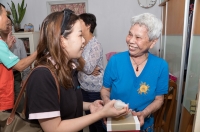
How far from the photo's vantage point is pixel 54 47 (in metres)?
0.83

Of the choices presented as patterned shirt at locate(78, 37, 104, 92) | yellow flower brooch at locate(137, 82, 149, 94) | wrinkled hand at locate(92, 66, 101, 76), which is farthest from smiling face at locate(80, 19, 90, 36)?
yellow flower brooch at locate(137, 82, 149, 94)

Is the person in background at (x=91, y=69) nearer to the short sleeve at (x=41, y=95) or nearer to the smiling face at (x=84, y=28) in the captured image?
the smiling face at (x=84, y=28)

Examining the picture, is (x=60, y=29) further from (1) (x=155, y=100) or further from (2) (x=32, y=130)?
(1) (x=155, y=100)

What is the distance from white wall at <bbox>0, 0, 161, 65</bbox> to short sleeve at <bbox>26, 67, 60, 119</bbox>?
8.75 ft

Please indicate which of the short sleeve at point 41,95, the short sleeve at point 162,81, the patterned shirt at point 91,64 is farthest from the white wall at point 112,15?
the short sleeve at point 41,95

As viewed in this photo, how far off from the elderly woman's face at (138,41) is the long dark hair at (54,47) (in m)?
0.55

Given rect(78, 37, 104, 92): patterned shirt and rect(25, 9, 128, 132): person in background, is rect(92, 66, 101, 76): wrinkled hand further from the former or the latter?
rect(25, 9, 128, 132): person in background

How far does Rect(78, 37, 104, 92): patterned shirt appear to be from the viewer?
187 centimetres

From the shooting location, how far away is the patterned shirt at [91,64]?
1.87m

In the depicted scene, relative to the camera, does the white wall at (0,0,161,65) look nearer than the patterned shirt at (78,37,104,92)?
No

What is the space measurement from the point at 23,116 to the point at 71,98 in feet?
0.83

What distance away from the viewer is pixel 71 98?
2.93 feet

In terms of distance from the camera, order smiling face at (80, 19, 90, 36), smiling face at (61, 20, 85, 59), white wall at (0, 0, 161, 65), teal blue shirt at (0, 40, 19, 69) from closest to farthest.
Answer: smiling face at (61, 20, 85, 59), teal blue shirt at (0, 40, 19, 69), smiling face at (80, 19, 90, 36), white wall at (0, 0, 161, 65)

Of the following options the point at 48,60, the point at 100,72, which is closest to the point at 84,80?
the point at 100,72
